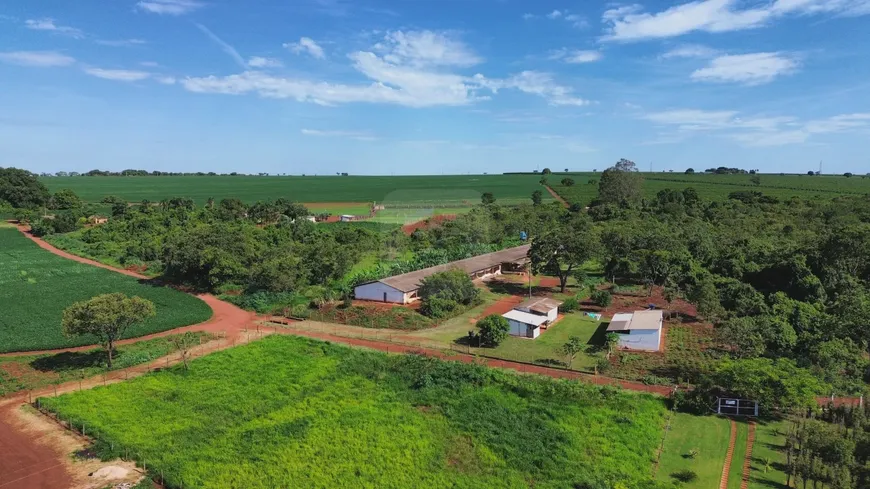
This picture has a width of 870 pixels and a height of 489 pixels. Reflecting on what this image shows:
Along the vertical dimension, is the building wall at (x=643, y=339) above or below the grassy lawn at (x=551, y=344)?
above

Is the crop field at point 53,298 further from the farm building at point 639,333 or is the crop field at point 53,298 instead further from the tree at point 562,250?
the farm building at point 639,333

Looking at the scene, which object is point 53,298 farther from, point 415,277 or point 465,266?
point 465,266

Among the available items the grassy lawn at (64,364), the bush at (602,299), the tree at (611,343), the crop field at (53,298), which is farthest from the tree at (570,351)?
the crop field at (53,298)

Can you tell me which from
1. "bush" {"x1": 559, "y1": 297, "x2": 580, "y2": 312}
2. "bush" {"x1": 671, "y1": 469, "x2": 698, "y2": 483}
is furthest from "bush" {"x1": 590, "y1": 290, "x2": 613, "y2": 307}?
"bush" {"x1": 671, "y1": 469, "x2": 698, "y2": 483}

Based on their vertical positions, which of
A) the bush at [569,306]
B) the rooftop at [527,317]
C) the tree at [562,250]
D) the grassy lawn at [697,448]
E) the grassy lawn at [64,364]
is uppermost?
the tree at [562,250]

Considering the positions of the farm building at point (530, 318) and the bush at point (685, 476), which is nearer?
the bush at point (685, 476)

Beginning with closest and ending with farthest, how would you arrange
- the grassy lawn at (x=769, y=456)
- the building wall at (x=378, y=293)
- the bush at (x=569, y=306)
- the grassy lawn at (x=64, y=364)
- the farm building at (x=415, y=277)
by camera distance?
the grassy lawn at (x=769, y=456)
the grassy lawn at (x=64, y=364)
the bush at (x=569, y=306)
the building wall at (x=378, y=293)
the farm building at (x=415, y=277)

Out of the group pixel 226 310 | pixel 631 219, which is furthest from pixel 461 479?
pixel 631 219
